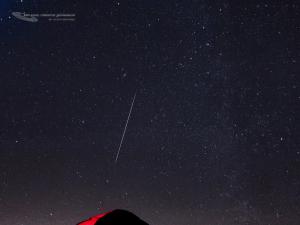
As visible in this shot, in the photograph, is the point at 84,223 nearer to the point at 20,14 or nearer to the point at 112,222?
the point at 112,222

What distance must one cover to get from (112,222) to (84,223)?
34 centimetres

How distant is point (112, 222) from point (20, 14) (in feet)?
20.6

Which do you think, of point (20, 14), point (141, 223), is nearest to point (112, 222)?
point (141, 223)

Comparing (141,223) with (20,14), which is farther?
(20,14)

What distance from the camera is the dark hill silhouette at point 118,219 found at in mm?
4004

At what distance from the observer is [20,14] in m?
9.14

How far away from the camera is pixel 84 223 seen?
4207mm

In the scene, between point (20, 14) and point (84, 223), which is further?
point (20, 14)

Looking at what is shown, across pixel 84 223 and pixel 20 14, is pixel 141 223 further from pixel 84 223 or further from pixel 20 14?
pixel 20 14

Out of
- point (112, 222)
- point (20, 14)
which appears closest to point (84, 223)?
point (112, 222)

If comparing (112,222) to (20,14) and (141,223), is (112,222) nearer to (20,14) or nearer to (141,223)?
(141,223)

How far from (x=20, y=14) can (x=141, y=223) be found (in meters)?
6.39

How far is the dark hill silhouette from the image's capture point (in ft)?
13.1

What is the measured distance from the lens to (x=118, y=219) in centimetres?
404
